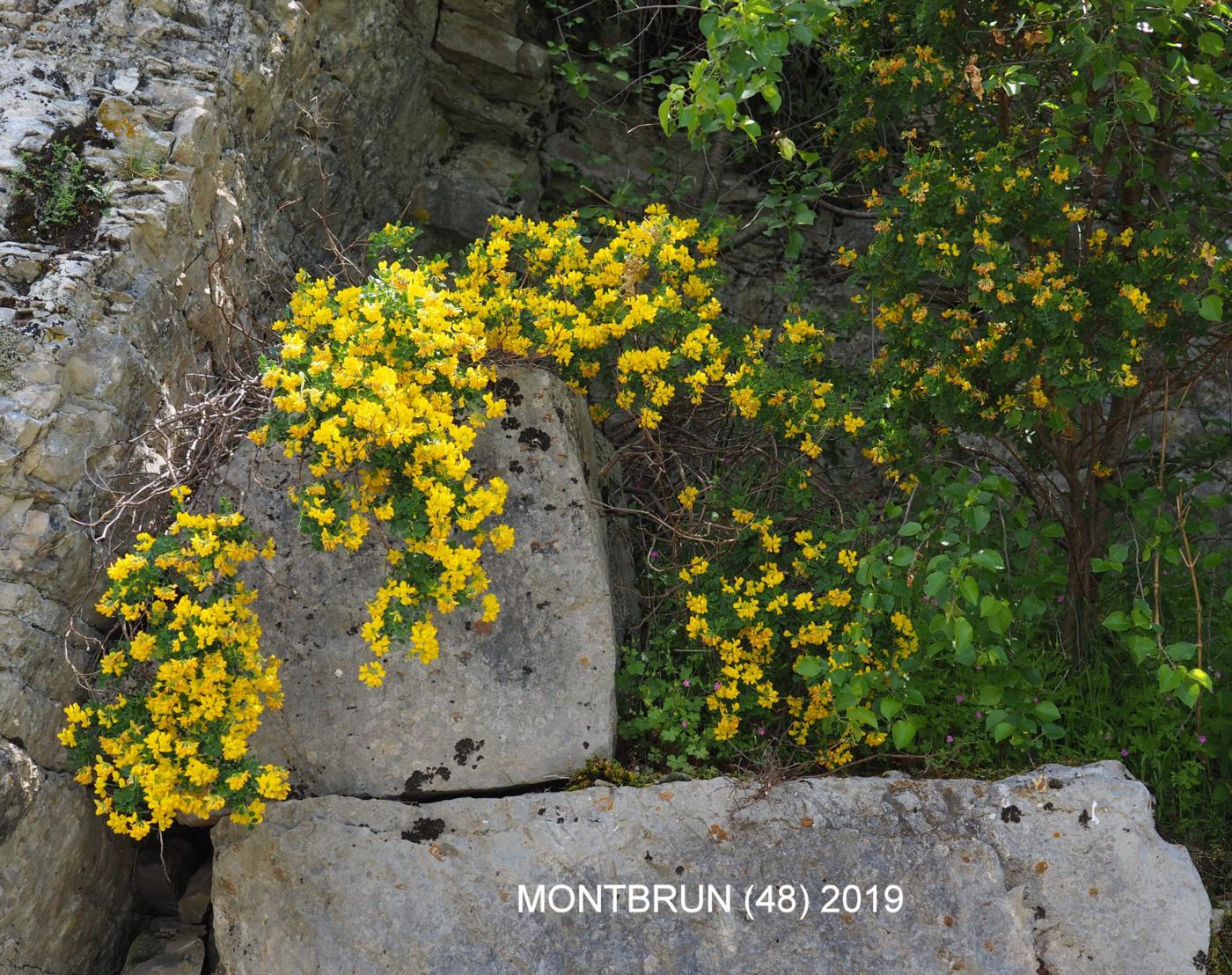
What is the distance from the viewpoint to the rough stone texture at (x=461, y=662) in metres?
2.85

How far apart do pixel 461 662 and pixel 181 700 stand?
695 millimetres

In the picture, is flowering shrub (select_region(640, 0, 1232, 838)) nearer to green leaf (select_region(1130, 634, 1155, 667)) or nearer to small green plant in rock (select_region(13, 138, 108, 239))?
green leaf (select_region(1130, 634, 1155, 667))

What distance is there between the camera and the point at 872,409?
129 inches

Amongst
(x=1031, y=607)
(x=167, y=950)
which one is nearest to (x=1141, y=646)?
(x=1031, y=607)

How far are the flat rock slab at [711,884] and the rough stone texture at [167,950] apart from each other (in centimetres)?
18

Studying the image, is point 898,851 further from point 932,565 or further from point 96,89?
point 96,89

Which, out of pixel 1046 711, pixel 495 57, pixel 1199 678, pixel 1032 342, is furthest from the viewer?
pixel 495 57

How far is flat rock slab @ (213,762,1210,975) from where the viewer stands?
105 inches

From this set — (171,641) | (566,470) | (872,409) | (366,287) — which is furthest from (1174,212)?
(171,641)

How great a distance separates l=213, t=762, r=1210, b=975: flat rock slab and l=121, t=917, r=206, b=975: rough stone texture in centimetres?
18

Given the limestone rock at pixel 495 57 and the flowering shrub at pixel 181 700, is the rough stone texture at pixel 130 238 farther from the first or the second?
the limestone rock at pixel 495 57

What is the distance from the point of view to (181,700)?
2.53 meters

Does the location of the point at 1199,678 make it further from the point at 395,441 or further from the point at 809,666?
the point at 395,441

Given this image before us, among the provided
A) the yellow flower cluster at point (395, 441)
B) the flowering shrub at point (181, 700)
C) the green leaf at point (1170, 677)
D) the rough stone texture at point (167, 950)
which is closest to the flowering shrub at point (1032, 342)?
the green leaf at point (1170, 677)
